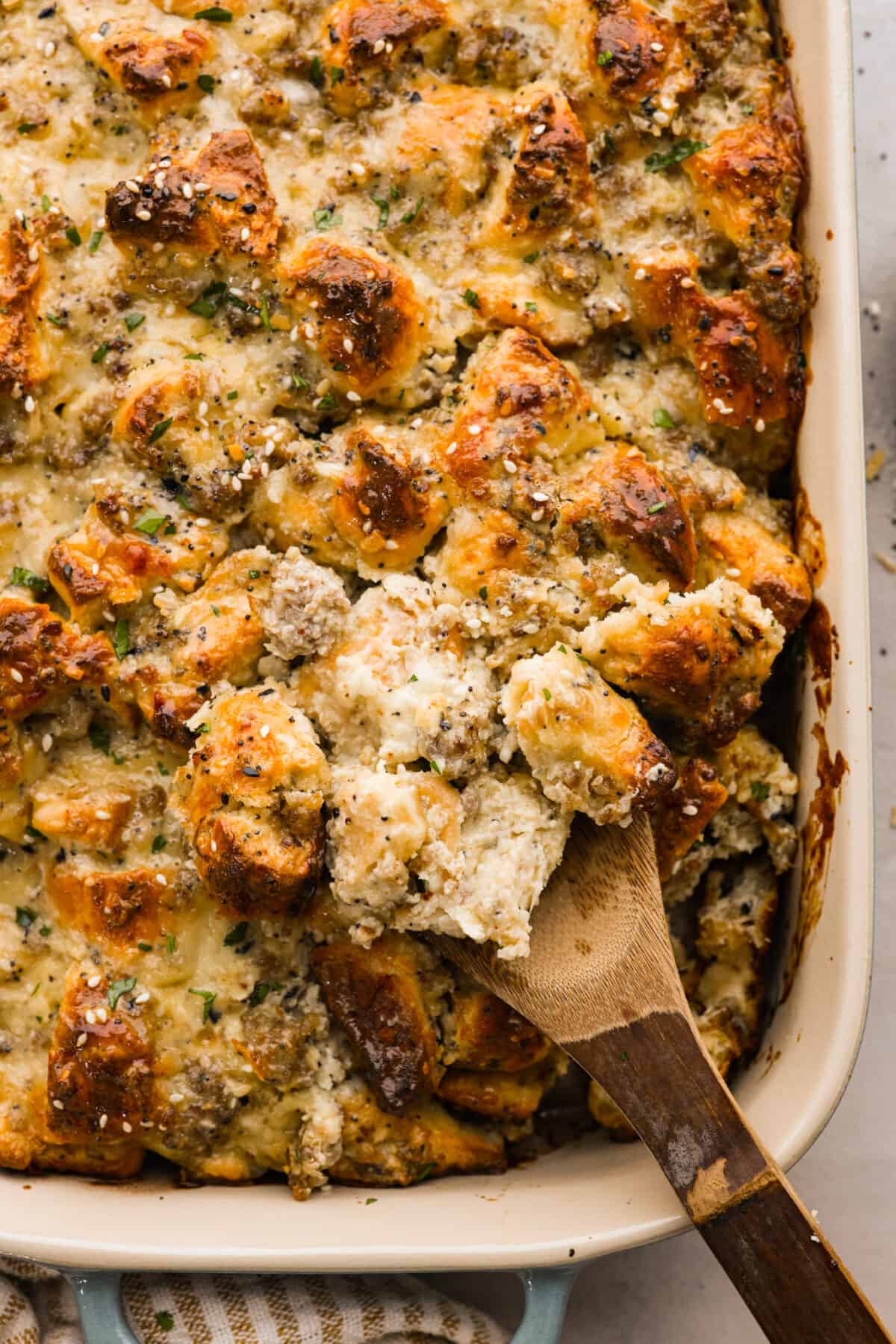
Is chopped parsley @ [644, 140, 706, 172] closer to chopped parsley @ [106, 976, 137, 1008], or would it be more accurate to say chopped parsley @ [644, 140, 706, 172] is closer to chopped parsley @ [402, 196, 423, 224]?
chopped parsley @ [402, 196, 423, 224]

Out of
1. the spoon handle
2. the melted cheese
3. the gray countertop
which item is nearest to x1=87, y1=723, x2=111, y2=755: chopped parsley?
the melted cheese

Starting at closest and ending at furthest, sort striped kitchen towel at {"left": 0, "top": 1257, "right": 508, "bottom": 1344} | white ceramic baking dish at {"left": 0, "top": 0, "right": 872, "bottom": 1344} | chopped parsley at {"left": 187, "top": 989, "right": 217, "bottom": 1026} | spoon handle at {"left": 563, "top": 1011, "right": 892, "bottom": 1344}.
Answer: spoon handle at {"left": 563, "top": 1011, "right": 892, "bottom": 1344} → white ceramic baking dish at {"left": 0, "top": 0, "right": 872, "bottom": 1344} → chopped parsley at {"left": 187, "top": 989, "right": 217, "bottom": 1026} → striped kitchen towel at {"left": 0, "top": 1257, "right": 508, "bottom": 1344}

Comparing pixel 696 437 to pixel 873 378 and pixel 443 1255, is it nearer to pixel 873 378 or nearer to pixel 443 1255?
pixel 873 378

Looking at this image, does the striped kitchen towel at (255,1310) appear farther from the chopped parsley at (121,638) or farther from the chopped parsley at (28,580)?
the chopped parsley at (28,580)

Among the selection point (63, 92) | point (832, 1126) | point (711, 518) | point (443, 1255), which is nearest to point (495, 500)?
point (711, 518)

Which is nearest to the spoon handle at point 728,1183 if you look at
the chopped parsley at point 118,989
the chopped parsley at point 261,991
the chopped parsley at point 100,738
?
the chopped parsley at point 261,991

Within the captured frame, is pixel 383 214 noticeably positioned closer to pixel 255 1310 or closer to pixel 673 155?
pixel 673 155
